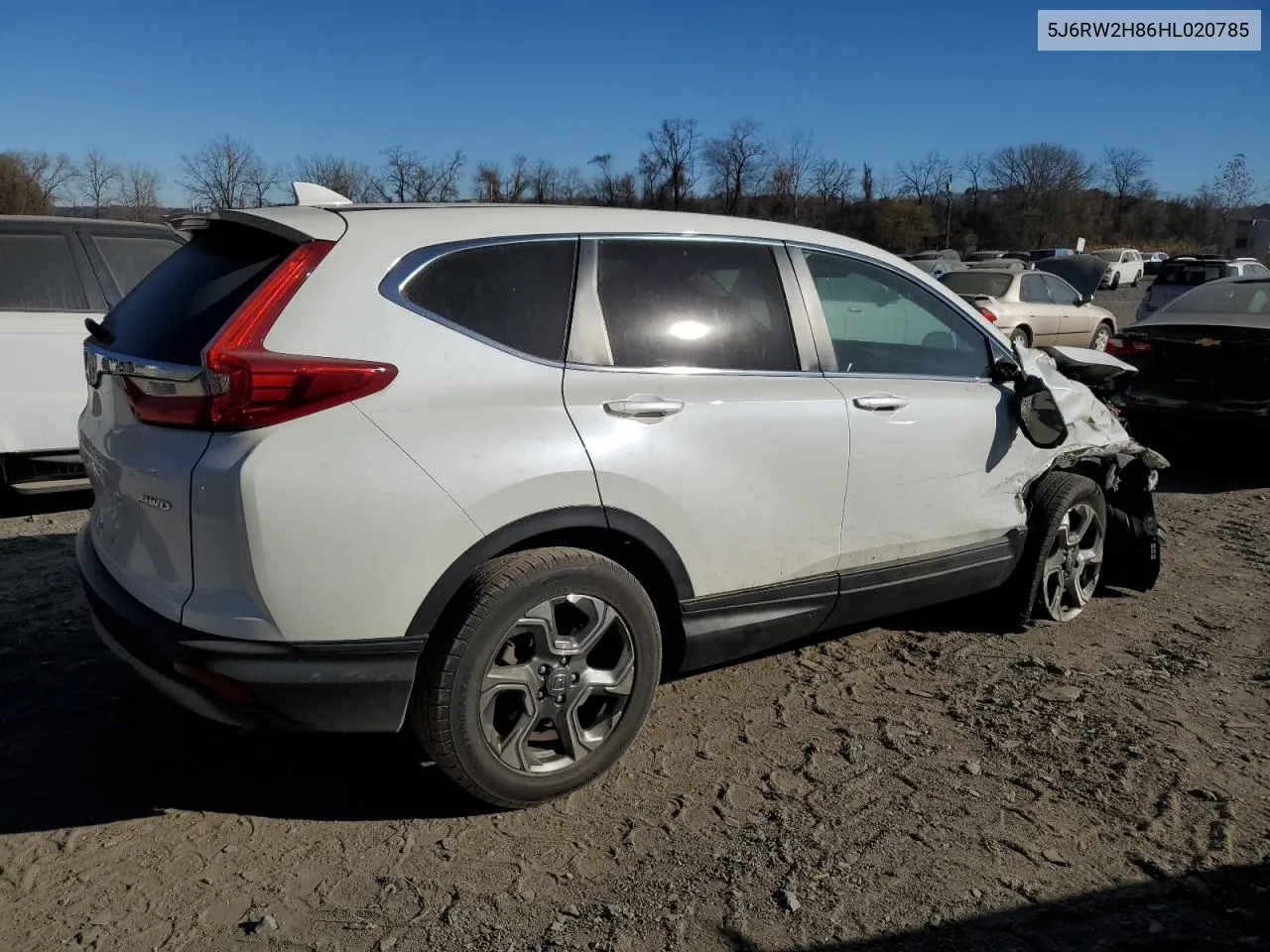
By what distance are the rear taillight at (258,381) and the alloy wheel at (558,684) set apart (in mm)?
812

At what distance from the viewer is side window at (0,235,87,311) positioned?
5805mm

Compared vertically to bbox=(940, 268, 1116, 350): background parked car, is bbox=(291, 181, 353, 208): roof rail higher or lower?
higher

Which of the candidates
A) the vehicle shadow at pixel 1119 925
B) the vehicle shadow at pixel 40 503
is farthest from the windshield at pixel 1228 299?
the vehicle shadow at pixel 40 503

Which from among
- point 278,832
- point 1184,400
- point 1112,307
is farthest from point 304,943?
point 1112,307

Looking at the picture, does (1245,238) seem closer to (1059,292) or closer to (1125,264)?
(1125,264)

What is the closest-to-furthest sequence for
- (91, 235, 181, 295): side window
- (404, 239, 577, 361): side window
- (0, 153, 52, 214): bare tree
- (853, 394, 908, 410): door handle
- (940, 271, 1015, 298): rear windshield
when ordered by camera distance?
(404, 239, 577, 361): side window, (853, 394, 908, 410): door handle, (91, 235, 181, 295): side window, (940, 271, 1015, 298): rear windshield, (0, 153, 52, 214): bare tree

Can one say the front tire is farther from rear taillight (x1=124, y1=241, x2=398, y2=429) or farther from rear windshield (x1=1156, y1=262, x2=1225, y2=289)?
rear windshield (x1=1156, y1=262, x2=1225, y2=289)

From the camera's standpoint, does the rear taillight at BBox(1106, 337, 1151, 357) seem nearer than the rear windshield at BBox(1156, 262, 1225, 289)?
Yes

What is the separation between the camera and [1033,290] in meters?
16.1

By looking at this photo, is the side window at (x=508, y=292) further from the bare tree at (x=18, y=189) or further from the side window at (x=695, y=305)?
the bare tree at (x=18, y=189)

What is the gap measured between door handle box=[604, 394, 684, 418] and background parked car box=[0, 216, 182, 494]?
13.7 ft

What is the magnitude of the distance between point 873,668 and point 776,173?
70108mm

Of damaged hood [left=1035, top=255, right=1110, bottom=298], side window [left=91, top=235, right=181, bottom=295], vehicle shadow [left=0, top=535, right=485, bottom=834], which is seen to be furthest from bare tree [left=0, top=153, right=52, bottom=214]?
vehicle shadow [left=0, top=535, right=485, bottom=834]

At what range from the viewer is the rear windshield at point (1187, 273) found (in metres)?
19.4
